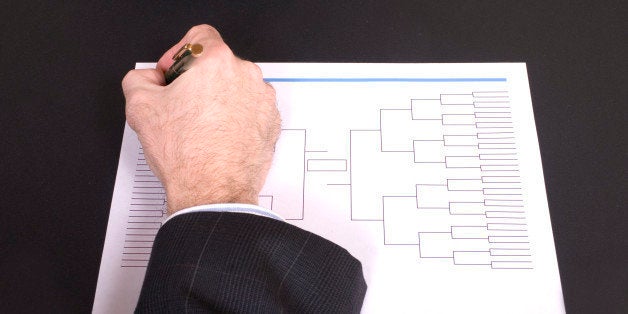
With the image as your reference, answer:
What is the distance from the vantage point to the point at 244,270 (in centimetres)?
40

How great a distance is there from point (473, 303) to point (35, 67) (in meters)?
0.66

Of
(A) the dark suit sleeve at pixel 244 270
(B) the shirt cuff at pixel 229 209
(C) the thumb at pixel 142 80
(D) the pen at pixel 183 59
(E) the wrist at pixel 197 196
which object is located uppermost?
(D) the pen at pixel 183 59

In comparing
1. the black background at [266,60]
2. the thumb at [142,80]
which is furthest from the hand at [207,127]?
the black background at [266,60]

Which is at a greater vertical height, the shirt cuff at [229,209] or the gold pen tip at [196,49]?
the gold pen tip at [196,49]

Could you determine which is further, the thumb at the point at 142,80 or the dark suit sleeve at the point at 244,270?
the thumb at the point at 142,80

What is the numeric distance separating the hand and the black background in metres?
0.12

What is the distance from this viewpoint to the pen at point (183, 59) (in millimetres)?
506

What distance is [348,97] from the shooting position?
2.03ft

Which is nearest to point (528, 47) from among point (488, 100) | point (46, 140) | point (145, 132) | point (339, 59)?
point (488, 100)

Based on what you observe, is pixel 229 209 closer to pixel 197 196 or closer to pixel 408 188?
pixel 197 196

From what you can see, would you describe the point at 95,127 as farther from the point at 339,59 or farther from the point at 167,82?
the point at 339,59

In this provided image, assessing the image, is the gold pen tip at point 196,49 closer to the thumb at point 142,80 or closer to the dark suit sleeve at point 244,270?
the thumb at point 142,80

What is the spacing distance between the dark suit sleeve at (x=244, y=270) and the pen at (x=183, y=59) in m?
0.18

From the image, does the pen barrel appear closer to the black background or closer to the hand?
the hand
